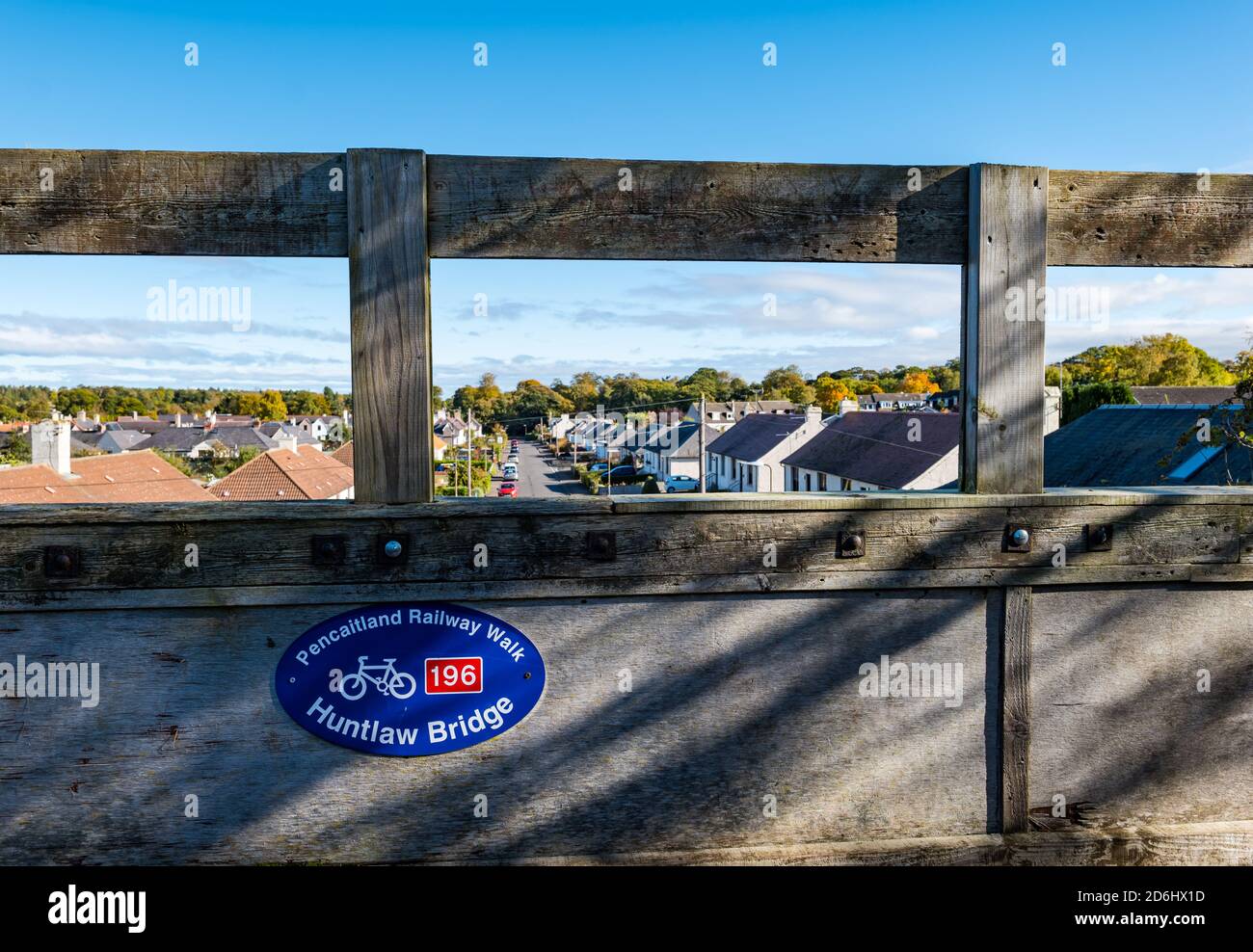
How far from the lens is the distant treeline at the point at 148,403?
3433 inches

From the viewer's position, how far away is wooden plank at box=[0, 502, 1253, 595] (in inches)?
109

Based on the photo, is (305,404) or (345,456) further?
(305,404)

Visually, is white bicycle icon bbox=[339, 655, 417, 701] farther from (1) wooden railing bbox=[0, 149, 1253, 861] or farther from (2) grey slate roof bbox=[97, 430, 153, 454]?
(2) grey slate roof bbox=[97, 430, 153, 454]

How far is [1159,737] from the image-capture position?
10.5 feet

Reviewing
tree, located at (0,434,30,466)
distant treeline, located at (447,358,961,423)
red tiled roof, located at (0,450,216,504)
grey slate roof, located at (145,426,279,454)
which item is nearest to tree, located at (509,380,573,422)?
distant treeline, located at (447,358,961,423)

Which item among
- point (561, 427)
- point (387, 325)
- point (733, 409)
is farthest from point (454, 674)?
point (561, 427)

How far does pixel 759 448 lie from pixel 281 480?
27.4 metres

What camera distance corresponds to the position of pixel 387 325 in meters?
2.85

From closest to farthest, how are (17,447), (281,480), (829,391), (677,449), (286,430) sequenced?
(281,480), (17,447), (677,449), (286,430), (829,391)

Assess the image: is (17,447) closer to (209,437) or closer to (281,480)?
(209,437)

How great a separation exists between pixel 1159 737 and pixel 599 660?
2314 mm

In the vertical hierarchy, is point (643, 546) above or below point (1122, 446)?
above

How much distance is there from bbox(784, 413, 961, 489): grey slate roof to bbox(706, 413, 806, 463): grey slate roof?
106 inches
